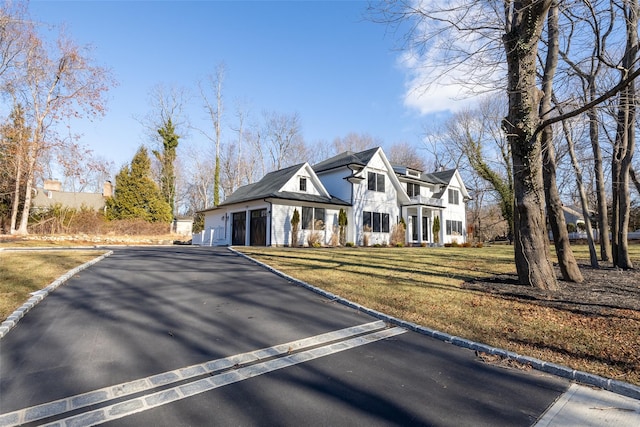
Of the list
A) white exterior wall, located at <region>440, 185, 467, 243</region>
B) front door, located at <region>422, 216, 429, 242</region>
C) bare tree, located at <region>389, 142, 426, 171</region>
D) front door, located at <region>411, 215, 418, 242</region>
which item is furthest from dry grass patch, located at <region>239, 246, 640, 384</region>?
bare tree, located at <region>389, 142, 426, 171</region>

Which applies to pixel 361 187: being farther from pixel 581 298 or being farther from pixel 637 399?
pixel 637 399

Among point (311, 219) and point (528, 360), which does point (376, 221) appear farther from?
point (528, 360)

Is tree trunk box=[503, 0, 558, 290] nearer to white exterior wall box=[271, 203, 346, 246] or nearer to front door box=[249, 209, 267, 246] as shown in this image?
white exterior wall box=[271, 203, 346, 246]

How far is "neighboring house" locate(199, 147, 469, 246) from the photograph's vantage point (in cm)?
2100

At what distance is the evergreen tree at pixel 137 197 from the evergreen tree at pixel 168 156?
11.2ft

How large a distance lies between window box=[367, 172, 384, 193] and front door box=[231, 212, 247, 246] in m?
9.09

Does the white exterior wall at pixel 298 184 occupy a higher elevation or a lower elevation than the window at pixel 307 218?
higher

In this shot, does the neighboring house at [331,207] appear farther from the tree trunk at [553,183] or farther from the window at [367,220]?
the tree trunk at [553,183]

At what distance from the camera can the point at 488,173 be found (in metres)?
30.5

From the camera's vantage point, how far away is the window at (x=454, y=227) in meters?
30.6

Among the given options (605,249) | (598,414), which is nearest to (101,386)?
(598,414)

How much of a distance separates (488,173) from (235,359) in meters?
31.6

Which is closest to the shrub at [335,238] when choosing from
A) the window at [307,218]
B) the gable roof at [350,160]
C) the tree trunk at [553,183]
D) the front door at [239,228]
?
the window at [307,218]

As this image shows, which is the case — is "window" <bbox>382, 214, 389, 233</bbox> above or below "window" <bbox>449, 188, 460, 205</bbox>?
below
